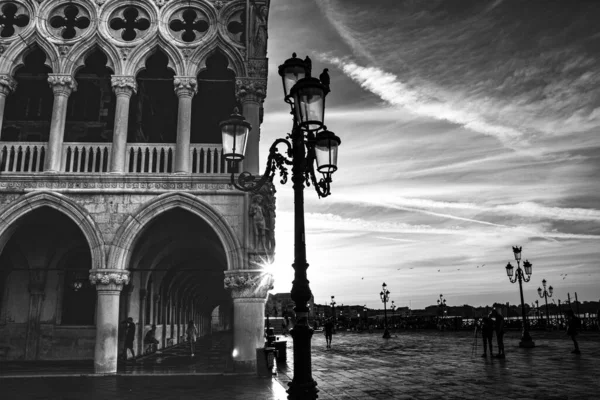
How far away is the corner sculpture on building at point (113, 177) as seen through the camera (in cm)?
1468

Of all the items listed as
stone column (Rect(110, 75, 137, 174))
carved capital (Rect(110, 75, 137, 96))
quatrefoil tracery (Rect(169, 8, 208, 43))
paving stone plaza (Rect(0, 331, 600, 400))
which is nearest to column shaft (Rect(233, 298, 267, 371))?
paving stone plaza (Rect(0, 331, 600, 400))

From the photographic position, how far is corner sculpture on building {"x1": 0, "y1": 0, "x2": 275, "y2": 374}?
14680mm

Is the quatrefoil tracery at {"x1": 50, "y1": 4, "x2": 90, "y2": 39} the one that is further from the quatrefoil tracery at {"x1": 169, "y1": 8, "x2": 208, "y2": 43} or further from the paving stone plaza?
the paving stone plaza

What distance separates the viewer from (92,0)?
16.3 m

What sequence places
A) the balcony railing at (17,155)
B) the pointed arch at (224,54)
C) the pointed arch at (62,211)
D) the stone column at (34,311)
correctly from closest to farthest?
1. the pointed arch at (62,211)
2. the balcony railing at (17,155)
3. the pointed arch at (224,54)
4. the stone column at (34,311)

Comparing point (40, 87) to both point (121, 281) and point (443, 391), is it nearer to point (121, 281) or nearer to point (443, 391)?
point (121, 281)

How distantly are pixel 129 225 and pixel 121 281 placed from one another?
1646mm

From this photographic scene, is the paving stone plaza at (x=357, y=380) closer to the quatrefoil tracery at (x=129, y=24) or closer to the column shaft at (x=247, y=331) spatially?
the column shaft at (x=247, y=331)

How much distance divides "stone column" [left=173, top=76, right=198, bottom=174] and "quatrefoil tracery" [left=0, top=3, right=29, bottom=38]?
18.1ft

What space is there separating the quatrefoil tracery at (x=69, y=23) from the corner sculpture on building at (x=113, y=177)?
0.06 metres

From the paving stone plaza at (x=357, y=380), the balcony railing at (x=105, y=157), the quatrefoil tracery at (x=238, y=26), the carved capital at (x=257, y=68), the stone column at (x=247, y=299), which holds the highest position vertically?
the quatrefoil tracery at (x=238, y=26)

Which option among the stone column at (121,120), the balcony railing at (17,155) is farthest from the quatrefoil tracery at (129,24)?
the balcony railing at (17,155)

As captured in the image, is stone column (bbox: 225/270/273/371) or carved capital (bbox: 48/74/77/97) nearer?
stone column (bbox: 225/270/273/371)

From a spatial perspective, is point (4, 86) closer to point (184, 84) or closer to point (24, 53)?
point (24, 53)
